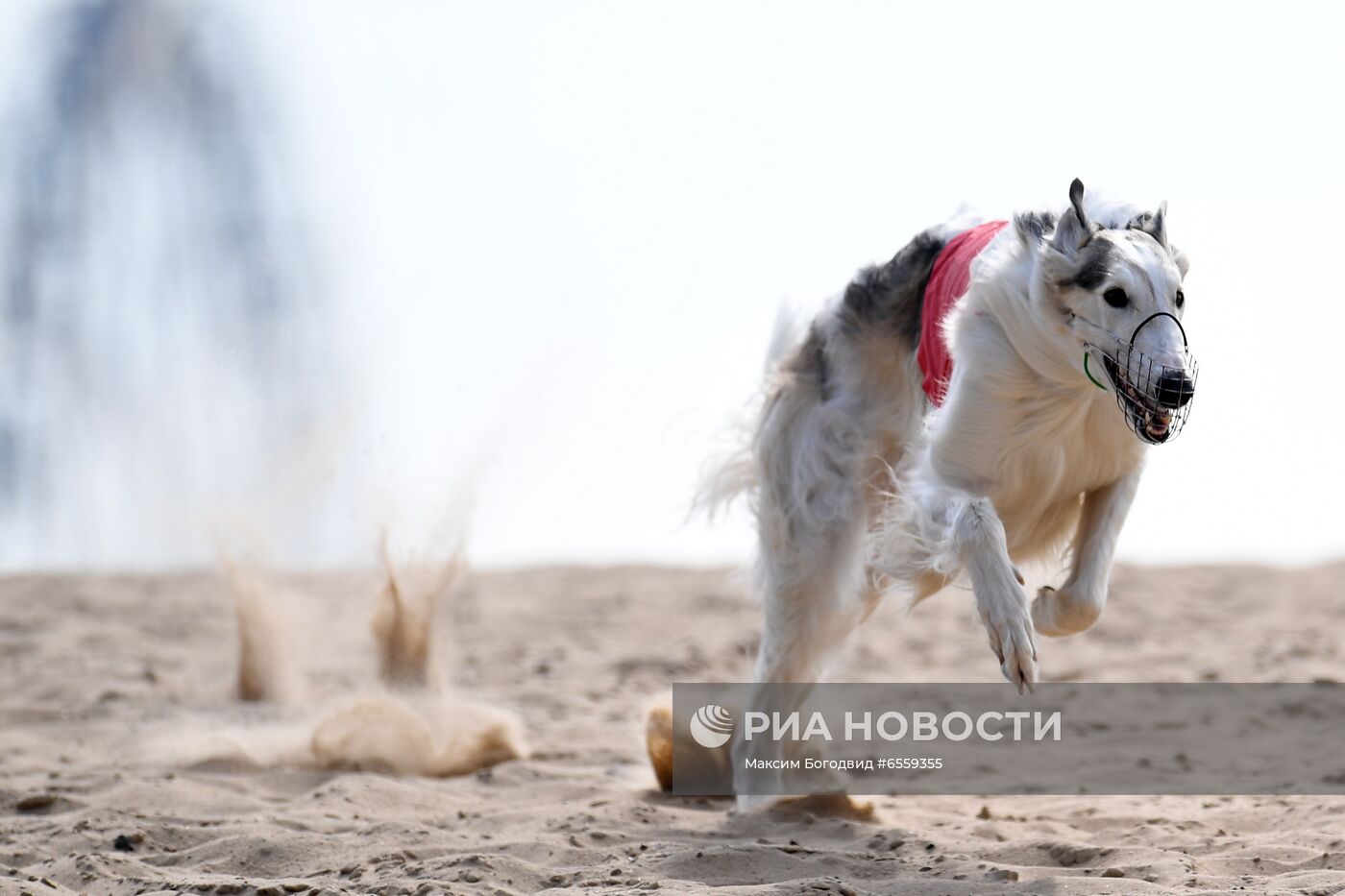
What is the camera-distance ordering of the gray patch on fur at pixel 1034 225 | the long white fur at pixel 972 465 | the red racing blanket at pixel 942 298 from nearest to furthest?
the long white fur at pixel 972 465, the gray patch on fur at pixel 1034 225, the red racing blanket at pixel 942 298

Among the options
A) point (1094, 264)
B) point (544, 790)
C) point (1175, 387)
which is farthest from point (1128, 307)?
point (544, 790)

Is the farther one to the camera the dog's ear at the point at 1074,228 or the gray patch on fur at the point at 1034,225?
the gray patch on fur at the point at 1034,225

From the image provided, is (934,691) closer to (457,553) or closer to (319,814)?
A: (457,553)

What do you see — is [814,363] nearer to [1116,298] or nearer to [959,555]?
[959,555]

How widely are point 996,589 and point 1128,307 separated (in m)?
0.91

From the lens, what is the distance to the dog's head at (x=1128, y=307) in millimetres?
4215

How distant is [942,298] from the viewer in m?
5.35

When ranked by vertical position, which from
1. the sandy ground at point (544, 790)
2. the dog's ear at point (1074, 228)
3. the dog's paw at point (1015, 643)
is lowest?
the sandy ground at point (544, 790)

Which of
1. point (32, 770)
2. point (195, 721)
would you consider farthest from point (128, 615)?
point (32, 770)

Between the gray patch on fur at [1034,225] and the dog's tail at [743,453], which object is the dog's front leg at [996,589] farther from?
the dog's tail at [743,453]

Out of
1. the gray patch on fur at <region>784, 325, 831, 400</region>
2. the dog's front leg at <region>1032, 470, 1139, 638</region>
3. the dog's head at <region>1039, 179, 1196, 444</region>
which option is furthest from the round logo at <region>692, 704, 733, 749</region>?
the dog's head at <region>1039, 179, 1196, 444</region>

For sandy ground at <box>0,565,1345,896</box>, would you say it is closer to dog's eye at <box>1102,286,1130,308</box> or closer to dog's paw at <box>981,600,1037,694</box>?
dog's paw at <box>981,600,1037,694</box>

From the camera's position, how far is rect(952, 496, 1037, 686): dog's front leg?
4.44m

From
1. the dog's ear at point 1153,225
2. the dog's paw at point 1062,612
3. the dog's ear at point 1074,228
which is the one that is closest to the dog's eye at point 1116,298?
the dog's ear at point 1074,228
